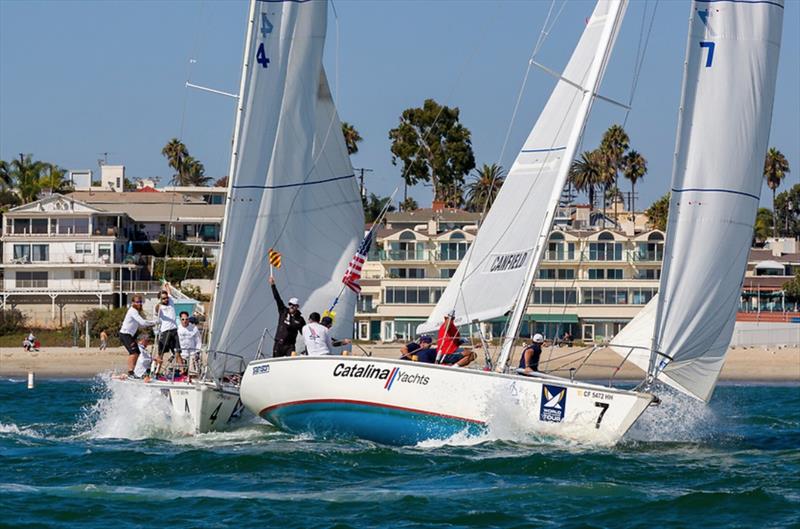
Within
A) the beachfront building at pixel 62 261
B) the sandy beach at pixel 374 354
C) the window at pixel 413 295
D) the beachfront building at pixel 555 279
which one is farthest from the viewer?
the beachfront building at pixel 62 261

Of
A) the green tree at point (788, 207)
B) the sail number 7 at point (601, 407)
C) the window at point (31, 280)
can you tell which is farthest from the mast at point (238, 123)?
the green tree at point (788, 207)

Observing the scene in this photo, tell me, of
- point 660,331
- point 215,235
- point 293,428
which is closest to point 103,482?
Answer: point 293,428

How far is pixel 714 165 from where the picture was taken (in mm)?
20484

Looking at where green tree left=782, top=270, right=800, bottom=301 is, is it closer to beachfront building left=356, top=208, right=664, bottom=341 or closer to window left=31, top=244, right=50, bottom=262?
beachfront building left=356, top=208, right=664, bottom=341

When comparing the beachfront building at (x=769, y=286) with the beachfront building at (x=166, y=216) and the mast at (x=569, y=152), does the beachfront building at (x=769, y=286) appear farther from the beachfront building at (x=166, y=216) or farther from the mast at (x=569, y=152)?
the mast at (x=569, y=152)

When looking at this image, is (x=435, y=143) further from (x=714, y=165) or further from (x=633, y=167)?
(x=714, y=165)

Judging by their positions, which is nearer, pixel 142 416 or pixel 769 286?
pixel 142 416

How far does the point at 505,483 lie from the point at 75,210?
60763 mm

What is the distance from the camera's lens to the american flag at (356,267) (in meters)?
24.2

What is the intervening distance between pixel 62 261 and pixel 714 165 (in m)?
58.6

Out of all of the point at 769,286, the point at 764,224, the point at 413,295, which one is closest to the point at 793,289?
the point at 769,286

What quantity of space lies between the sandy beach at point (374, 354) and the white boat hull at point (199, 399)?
3127cm

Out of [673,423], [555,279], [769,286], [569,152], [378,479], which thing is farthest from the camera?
[769,286]

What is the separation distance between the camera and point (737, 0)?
20609 millimetres
